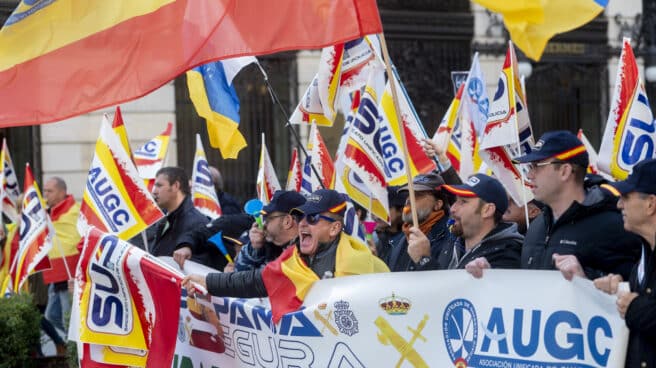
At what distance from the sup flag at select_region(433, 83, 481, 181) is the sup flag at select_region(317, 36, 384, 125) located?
2.57ft

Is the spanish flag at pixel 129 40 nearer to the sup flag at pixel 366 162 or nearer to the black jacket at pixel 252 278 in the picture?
the black jacket at pixel 252 278

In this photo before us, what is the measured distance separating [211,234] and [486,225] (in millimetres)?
3216

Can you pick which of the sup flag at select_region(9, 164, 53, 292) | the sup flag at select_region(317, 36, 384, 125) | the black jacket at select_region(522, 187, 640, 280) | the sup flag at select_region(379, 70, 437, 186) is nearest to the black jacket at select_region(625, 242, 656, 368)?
the black jacket at select_region(522, 187, 640, 280)

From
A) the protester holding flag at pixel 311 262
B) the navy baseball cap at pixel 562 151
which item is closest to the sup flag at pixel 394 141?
the protester holding flag at pixel 311 262

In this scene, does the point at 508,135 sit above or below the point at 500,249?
above

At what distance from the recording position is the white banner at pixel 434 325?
5359 millimetres

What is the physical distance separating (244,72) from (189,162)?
1506 millimetres

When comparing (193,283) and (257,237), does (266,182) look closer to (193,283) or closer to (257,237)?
(257,237)

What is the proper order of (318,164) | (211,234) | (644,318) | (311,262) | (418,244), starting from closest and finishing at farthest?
(644,318) < (418,244) < (311,262) < (211,234) < (318,164)

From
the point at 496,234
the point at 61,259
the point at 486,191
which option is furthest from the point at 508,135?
the point at 61,259

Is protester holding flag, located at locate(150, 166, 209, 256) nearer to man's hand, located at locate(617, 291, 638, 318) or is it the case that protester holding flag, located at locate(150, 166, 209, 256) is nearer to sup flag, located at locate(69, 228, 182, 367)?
sup flag, located at locate(69, 228, 182, 367)

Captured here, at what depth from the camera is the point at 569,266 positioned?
17.5 feet

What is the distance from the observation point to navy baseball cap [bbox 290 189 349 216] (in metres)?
6.96

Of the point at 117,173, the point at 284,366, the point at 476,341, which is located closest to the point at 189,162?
the point at 117,173
